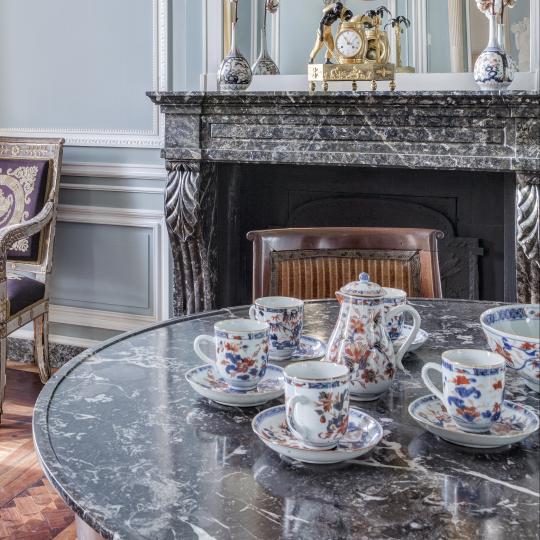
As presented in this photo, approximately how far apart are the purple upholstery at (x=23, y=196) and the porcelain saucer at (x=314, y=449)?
184 cm

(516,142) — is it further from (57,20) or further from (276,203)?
(57,20)

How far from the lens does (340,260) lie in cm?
140

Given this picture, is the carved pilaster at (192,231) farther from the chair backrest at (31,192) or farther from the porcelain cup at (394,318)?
the porcelain cup at (394,318)

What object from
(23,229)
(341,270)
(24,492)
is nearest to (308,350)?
(341,270)

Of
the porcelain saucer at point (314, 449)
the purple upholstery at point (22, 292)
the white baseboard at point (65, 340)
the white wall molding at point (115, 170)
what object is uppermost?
the white wall molding at point (115, 170)

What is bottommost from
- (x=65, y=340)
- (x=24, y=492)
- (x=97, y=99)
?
(x=24, y=492)

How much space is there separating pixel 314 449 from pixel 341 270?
0.80 meters

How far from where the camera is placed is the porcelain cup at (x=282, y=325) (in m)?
0.89

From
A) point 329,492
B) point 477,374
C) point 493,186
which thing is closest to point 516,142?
point 493,186

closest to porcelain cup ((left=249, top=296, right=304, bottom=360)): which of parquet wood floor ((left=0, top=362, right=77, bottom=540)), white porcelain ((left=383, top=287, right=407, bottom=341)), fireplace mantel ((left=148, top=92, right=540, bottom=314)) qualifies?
white porcelain ((left=383, top=287, right=407, bottom=341))

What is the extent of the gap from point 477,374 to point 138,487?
0.29 metres

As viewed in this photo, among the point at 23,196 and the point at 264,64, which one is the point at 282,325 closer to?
the point at 264,64

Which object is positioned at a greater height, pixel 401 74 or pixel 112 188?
pixel 401 74

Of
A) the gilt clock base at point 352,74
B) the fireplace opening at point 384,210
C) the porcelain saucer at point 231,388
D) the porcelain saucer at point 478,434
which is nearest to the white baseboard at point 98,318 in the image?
the fireplace opening at point 384,210
